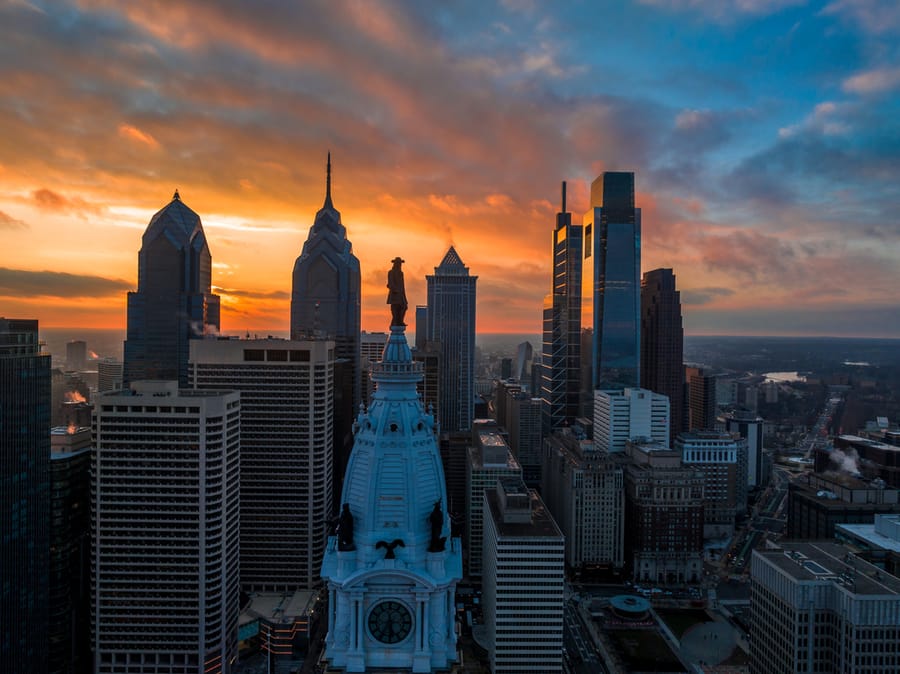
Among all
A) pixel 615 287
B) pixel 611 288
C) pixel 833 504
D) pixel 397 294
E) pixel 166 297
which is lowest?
pixel 833 504

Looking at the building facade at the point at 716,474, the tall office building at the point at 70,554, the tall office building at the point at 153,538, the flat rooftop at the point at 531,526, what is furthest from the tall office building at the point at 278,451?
the building facade at the point at 716,474

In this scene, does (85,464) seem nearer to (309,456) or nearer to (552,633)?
(309,456)

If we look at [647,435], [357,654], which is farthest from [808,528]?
[357,654]

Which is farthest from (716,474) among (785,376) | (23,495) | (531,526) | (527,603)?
(23,495)

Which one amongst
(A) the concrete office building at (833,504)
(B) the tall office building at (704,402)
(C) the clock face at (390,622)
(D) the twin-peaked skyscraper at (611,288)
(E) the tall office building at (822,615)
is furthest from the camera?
(B) the tall office building at (704,402)

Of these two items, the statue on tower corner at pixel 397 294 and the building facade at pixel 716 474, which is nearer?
the statue on tower corner at pixel 397 294

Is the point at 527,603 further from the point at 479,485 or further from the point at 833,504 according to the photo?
the point at 833,504

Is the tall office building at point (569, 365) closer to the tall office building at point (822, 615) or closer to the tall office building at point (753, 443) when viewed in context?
the tall office building at point (753, 443)
